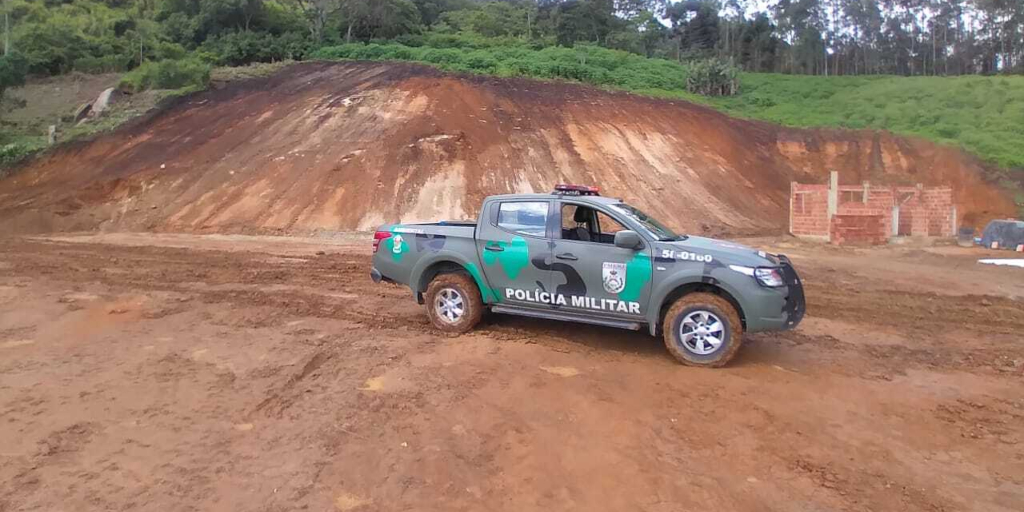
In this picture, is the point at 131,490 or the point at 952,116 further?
the point at 952,116


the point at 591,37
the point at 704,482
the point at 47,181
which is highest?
the point at 591,37

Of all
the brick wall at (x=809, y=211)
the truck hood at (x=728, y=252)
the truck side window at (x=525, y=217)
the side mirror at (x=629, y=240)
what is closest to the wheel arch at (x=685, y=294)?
the truck hood at (x=728, y=252)

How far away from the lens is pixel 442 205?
21.1m

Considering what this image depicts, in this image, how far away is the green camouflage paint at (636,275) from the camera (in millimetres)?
6777

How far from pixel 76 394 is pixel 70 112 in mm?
30791

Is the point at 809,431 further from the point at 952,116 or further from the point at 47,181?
the point at 952,116

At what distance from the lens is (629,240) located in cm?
678

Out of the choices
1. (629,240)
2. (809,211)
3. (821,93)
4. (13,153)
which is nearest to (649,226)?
(629,240)

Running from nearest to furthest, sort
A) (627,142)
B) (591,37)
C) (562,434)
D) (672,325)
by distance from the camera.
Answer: (562,434)
(672,325)
(627,142)
(591,37)

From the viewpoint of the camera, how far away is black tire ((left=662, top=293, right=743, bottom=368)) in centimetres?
648

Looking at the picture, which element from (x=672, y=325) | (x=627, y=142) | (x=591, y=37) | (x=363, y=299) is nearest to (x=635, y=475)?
(x=672, y=325)

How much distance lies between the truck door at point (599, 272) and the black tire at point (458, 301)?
1.02 meters

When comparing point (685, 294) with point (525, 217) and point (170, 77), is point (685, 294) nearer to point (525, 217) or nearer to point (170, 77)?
point (525, 217)

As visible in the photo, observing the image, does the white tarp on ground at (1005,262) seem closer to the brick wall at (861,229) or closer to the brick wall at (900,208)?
the brick wall at (861,229)
